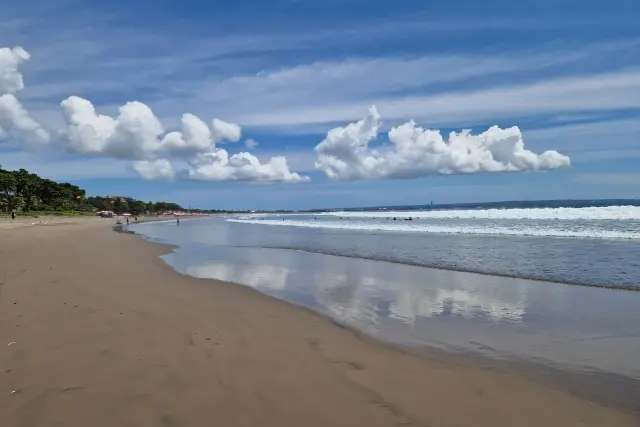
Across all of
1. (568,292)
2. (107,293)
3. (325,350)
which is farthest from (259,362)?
(568,292)

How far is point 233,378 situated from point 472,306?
5419mm

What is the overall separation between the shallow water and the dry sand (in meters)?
0.91

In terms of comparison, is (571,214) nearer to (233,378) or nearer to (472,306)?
(472,306)

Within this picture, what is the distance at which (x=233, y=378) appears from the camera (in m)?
4.64

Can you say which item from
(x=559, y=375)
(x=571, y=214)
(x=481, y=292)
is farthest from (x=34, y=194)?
(x=559, y=375)

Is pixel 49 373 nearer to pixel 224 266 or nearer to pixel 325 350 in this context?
pixel 325 350

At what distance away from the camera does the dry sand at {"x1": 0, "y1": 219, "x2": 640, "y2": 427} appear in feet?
12.5

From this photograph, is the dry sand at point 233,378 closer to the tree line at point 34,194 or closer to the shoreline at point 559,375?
the shoreline at point 559,375

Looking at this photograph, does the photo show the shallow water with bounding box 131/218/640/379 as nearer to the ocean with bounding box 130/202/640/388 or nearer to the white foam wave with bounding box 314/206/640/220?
the ocean with bounding box 130/202/640/388

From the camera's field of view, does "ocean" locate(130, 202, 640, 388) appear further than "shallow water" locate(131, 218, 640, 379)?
Yes

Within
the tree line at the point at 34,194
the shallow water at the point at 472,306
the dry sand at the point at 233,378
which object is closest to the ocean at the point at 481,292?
the shallow water at the point at 472,306

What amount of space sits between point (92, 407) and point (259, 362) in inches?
73.1

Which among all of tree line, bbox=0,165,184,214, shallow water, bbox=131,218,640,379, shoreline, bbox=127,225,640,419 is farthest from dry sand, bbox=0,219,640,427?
tree line, bbox=0,165,184,214

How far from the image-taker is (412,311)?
26.6ft
